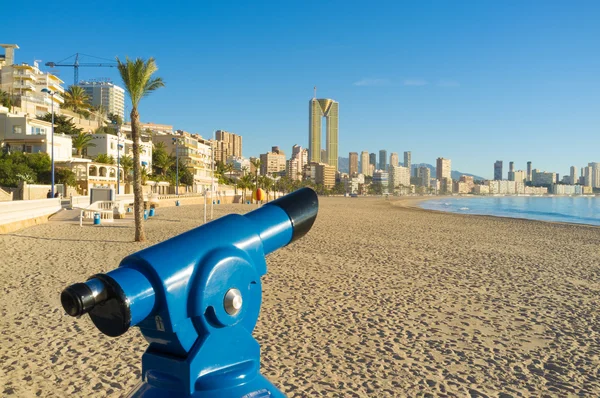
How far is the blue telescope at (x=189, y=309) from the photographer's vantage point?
1.24m

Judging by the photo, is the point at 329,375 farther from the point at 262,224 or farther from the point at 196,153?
the point at 196,153

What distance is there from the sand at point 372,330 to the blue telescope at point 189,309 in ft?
11.7

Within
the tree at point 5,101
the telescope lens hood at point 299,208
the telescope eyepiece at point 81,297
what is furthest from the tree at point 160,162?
the telescope eyepiece at point 81,297

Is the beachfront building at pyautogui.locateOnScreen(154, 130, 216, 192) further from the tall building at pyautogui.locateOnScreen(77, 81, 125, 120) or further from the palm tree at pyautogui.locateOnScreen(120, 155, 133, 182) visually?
the tall building at pyautogui.locateOnScreen(77, 81, 125, 120)

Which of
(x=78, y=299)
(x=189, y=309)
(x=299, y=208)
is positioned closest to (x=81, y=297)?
(x=78, y=299)

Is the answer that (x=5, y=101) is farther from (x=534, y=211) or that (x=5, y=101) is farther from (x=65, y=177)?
(x=534, y=211)

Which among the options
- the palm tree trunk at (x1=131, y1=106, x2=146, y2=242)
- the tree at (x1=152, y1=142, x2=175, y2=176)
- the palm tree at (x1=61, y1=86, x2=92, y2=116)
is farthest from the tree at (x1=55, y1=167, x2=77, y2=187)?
the palm tree at (x1=61, y1=86, x2=92, y2=116)

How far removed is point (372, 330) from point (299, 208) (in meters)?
5.41

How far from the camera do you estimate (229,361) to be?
1.39 meters

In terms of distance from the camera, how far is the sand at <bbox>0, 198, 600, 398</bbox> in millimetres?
5004

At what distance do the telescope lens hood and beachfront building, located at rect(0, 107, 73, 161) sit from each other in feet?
159

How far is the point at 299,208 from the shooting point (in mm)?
1762

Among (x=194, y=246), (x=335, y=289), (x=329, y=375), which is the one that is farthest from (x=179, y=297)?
(x=335, y=289)

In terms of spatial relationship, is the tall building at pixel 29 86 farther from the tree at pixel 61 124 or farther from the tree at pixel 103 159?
the tree at pixel 103 159
